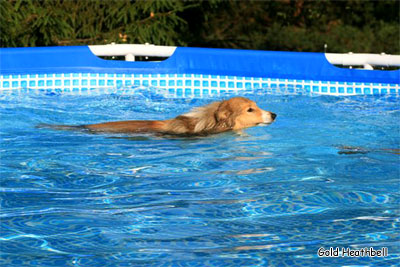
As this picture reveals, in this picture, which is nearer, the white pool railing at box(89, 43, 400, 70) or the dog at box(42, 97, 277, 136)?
the dog at box(42, 97, 277, 136)

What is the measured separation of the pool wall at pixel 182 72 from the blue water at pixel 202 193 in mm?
1253

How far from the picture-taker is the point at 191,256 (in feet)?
10.4

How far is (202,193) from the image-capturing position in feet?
13.7

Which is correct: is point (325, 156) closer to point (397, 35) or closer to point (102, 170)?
point (102, 170)

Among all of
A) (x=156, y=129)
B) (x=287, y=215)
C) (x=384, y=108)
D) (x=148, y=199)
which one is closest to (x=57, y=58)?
(x=156, y=129)

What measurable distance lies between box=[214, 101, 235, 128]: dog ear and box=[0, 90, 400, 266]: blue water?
0.10m

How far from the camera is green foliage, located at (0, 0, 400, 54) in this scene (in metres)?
9.11

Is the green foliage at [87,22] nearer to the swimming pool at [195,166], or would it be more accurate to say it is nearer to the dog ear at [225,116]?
the swimming pool at [195,166]

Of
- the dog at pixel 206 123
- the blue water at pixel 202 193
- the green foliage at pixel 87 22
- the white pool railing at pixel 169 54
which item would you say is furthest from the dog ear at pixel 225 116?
the green foliage at pixel 87 22

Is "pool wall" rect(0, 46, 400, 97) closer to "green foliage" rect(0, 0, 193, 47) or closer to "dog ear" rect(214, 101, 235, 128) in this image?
"green foliage" rect(0, 0, 193, 47)

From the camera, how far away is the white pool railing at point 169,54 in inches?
299

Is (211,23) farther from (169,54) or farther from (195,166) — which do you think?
(195,166)

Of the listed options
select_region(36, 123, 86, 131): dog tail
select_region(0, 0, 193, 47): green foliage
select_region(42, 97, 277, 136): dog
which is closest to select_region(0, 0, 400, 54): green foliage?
select_region(0, 0, 193, 47): green foliage

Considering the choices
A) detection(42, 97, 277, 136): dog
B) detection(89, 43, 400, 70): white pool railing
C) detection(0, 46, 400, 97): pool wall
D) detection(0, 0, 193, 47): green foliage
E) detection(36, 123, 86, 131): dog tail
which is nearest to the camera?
detection(42, 97, 277, 136): dog
